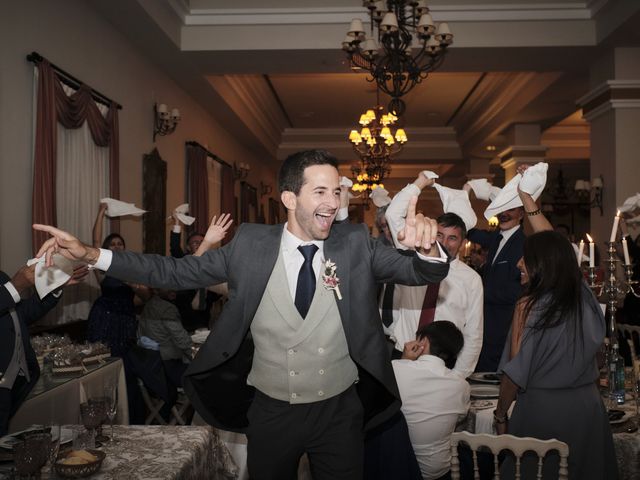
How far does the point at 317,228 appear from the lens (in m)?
2.01

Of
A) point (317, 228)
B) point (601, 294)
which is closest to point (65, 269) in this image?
point (317, 228)

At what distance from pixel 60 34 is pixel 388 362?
4388mm

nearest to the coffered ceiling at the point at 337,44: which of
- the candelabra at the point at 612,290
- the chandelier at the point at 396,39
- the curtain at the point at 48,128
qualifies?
the curtain at the point at 48,128

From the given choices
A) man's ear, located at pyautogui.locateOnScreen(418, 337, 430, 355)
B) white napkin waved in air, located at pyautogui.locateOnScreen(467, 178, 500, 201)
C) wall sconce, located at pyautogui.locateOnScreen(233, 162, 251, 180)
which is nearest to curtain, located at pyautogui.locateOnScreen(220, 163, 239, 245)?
wall sconce, located at pyautogui.locateOnScreen(233, 162, 251, 180)

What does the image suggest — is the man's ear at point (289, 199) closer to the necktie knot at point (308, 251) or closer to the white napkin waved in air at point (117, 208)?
the necktie knot at point (308, 251)

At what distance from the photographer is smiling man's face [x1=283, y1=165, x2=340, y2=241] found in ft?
6.58

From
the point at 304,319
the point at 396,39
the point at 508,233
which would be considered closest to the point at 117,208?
the point at 396,39

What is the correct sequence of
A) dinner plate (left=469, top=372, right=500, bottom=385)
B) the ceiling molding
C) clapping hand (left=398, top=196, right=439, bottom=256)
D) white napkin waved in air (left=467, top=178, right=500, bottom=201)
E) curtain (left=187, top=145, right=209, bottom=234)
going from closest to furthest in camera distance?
1. clapping hand (left=398, top=196, right=439, bottom=256)
2. dinner plate (left=469, top=372, right=500, bottom=385)
3. white napkin waved in air (left=467, top=178, right=500, bottom=201)
4. the ceiling molding
5. curtain (left=187, top=145, right=209, bottom=234)

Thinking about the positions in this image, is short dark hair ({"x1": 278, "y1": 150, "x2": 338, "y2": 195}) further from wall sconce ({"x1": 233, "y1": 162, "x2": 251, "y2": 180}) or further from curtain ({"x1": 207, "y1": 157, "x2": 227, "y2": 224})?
wall sconce ({"x1": 233, "y1": 162, "x2": 251, "y2": 180})

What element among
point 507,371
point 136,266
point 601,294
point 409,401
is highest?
point 136,266

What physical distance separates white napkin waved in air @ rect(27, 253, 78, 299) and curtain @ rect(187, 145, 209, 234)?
624 centimetres

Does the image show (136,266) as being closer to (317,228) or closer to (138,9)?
(317,228)

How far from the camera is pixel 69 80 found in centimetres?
512

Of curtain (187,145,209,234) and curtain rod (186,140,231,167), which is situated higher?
curtain rod (186,140,231,167)
